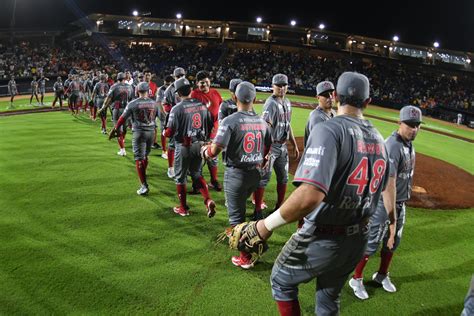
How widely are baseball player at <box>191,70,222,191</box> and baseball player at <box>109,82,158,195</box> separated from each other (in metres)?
1.13

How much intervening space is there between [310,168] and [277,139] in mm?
4598

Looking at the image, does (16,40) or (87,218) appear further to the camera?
(16,40)

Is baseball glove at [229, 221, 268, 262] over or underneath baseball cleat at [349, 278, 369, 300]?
over

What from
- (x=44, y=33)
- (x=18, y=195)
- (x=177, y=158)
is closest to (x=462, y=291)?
(x=177, y=158)

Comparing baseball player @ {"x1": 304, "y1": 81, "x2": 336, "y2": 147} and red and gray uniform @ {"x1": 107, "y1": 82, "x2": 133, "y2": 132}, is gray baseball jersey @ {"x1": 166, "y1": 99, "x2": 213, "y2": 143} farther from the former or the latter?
red and gray uniform @ {"x1": 107, "y1": 82, "x2": 133, "y2": 132}

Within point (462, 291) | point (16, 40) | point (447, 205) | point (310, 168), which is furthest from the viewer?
point (16, 40)

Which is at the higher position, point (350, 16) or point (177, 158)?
point (350, 16)

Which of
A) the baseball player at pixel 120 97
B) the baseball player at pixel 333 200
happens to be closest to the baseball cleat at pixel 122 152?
the baseball player at pixel 120 97

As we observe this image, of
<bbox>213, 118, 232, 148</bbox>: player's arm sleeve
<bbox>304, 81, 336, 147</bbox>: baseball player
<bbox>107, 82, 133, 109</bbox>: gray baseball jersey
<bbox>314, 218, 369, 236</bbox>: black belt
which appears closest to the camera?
<bbox>314, 218, 369, 236</bbox>: black belt

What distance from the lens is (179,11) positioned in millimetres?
52438

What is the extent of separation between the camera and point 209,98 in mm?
8672

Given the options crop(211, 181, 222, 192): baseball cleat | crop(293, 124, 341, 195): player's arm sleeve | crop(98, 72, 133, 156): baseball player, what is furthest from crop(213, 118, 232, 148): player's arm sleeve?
crop(98, 72, 133, 156): baseball player

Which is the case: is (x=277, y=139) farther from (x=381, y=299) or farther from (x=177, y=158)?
(x=381, y=299)

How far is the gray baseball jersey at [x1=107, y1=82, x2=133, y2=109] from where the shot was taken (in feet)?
37.0
